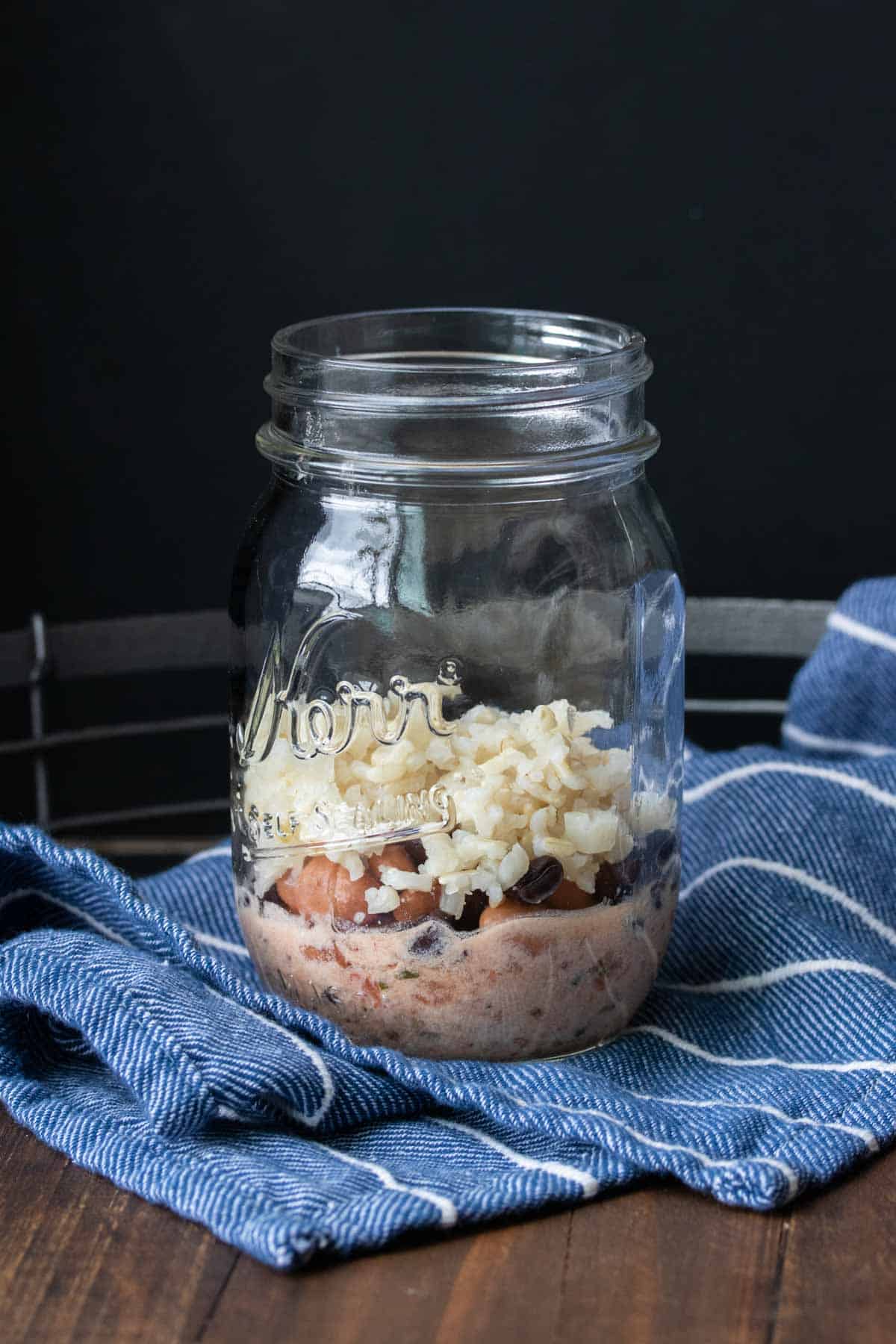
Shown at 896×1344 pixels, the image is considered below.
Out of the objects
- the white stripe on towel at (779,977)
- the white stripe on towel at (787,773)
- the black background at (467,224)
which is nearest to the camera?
the white stripe on towel at (779,977)

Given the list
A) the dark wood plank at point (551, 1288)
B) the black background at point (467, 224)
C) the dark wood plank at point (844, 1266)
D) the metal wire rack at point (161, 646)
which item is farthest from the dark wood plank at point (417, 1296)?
the black background at point (467, 224)

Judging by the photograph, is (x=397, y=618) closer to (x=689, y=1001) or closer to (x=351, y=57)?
(x=689, y=1001)

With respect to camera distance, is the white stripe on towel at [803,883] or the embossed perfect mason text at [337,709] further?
the white stripe on towel at [803,883]

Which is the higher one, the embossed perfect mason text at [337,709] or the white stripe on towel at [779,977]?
the embossed perfect mason text at [337,709]

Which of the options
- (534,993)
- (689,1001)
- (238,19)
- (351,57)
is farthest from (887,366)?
(534,993)

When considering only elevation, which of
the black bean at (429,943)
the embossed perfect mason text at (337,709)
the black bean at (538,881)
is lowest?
the black bean at (429,943)

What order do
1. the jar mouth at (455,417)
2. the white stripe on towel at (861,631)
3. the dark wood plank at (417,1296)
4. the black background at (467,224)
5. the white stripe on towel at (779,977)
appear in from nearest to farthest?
1. the dark wood plank at (417,1296)
2. the jar mouth at (455,417)
3. the white stripe on towel at (779,977)
4. the white stripe on towel at (861,631)
5. the black background at (467,224)

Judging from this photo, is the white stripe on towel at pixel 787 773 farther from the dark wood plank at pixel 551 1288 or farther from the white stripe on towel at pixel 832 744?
the dark wood plank at pixel 551 1288
